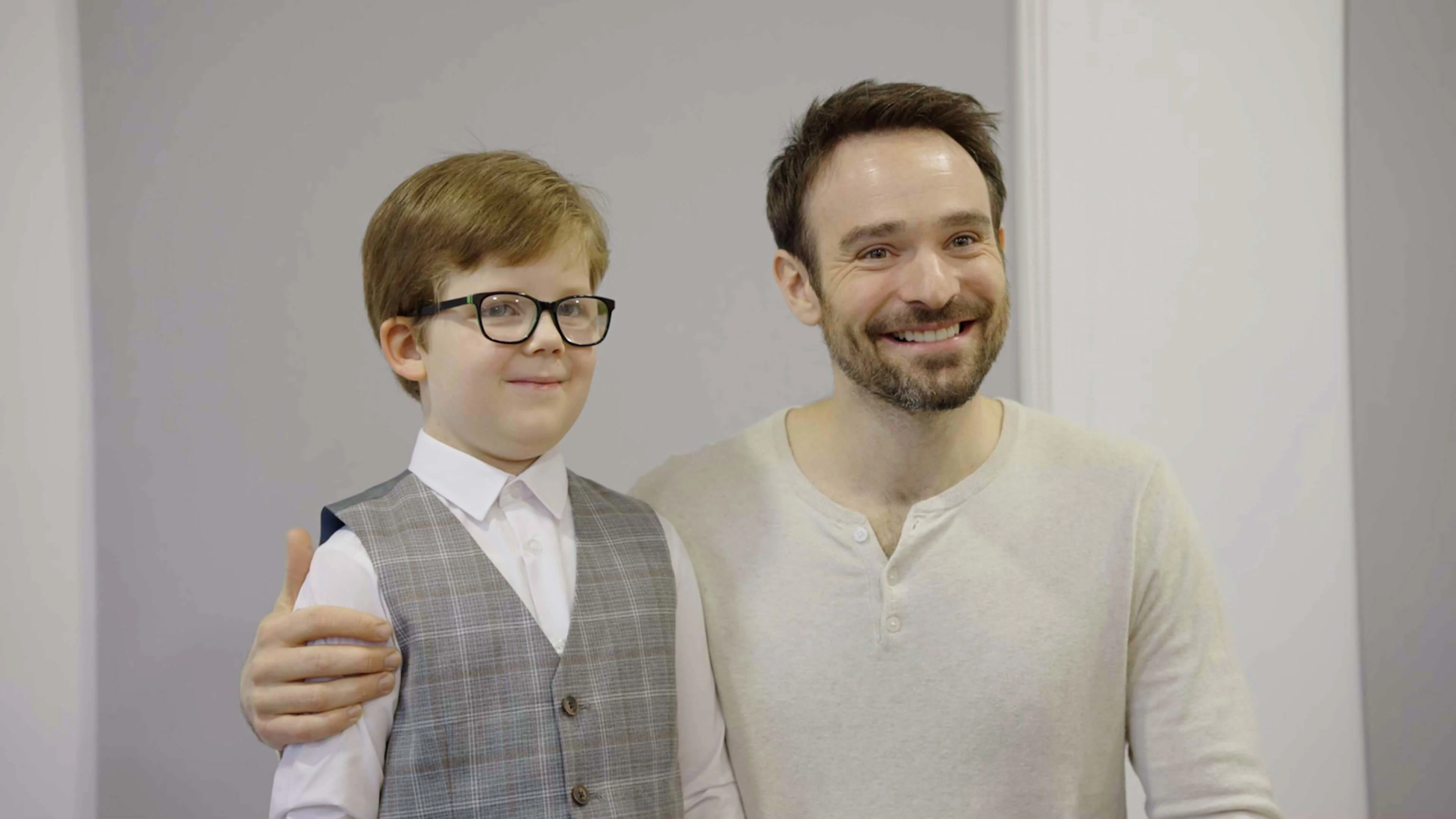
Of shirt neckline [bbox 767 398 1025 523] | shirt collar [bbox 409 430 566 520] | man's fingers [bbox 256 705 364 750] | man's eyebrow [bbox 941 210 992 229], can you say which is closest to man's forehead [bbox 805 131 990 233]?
man's eyebrow [bbox 941 210 992 229]

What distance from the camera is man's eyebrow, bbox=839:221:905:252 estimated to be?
1.48 metres

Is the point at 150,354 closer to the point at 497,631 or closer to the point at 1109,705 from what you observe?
the point at 497,631

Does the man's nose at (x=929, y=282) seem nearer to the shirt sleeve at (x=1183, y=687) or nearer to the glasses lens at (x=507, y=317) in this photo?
the shirt sleeve at (x=1183, y=687)

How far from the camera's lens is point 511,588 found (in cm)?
120

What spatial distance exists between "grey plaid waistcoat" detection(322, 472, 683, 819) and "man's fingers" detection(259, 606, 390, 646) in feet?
0.12

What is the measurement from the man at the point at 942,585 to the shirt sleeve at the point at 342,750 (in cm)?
51

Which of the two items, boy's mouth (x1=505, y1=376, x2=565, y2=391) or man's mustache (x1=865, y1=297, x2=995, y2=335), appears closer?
boy's mouth (x1=505, y1=376, x2=565, y2=391)

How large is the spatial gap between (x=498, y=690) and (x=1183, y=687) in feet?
3.02

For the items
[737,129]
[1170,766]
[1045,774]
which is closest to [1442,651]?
[1170,766]

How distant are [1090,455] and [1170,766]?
0.44 m

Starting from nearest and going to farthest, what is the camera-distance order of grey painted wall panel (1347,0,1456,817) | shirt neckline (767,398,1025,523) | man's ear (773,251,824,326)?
shirt neckline (767,398,1025,523)
man's ear (773,251,824,326)
grey painted wall panel (1347,0,1456,817)

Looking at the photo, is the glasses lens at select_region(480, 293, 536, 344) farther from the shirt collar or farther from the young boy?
the shirt collar

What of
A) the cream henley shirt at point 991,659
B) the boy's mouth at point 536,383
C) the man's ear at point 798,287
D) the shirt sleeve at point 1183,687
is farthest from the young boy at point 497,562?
the shirt sleeve at point 1183,687

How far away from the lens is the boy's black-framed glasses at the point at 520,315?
1234 millimetres
